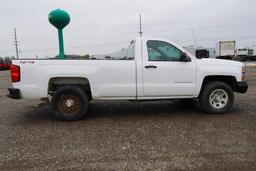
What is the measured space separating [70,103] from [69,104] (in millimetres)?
33

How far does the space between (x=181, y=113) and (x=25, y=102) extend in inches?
209

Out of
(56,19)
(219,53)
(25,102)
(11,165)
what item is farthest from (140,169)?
(219,53)

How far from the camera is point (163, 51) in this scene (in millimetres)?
5625

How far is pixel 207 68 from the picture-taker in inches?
224

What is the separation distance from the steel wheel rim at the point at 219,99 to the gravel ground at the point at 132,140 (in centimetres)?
31

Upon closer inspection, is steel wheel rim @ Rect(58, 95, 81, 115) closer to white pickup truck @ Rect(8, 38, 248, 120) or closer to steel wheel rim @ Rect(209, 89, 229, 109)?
white pickup truck @ Rect(8, 38, 248, 120)

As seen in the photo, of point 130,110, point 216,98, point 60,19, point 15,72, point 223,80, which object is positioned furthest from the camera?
point 60,19

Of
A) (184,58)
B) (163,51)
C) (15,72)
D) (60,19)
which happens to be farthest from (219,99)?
(60,19)

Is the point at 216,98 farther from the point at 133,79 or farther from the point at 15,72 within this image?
the point at 15,72

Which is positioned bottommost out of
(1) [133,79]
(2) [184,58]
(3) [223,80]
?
(3) [223,80]

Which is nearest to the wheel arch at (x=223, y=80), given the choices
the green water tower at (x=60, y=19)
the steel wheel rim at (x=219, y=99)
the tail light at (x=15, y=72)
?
the steel wheel rim at (x=219, y=99)

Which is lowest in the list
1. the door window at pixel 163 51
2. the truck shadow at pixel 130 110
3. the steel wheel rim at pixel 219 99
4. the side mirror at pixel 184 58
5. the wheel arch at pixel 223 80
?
the truck shadow at pixel 130 110

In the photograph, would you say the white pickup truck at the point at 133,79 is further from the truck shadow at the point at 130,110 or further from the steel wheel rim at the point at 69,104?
the truck shadow at the point at 130,110

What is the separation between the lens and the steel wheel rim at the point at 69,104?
17.7 ft
